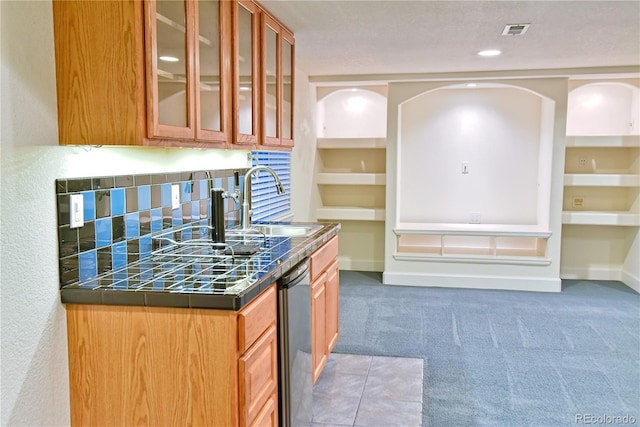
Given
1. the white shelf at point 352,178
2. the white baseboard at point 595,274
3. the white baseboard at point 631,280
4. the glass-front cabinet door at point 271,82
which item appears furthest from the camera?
the white shelf at point 352,178

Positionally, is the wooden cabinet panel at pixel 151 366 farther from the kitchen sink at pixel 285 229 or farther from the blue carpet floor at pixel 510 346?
the kitchen sink at pixel 285 229

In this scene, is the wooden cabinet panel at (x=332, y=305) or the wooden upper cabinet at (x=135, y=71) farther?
the wooden cabinet panel at (x=332, y=305)

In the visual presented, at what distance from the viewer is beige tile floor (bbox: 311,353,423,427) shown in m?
2.86

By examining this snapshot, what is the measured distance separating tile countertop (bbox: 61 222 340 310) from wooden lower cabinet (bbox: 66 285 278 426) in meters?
0.04

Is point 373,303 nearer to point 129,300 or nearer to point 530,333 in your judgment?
point 530,333

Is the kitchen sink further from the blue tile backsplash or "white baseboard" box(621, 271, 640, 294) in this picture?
"white baseboard" box(621, 271, 640, 294)

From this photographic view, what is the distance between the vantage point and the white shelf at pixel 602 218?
215 inches

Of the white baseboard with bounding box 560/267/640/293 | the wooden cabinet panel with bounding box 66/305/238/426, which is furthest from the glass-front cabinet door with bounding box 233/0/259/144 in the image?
the white baseboard with bounding box 560/267/640/293

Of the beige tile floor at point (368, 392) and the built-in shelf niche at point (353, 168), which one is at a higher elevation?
the built-in shelf niche at point (353, 168)

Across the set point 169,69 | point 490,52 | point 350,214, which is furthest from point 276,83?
point 350,214

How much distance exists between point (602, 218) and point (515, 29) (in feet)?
9.36

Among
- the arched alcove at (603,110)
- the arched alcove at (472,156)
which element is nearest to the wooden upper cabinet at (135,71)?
the arched alcove at (472,156)

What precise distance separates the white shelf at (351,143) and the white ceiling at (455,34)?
1.02 metres

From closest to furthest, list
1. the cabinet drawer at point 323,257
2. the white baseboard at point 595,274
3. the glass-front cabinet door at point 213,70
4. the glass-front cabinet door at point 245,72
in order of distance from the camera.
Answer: the glass-front cabinet door at point 213,70
the glass-front cabinet door at point 245,72
the cabinet drawer at point 323,257
the white baseboard at point 595,274
